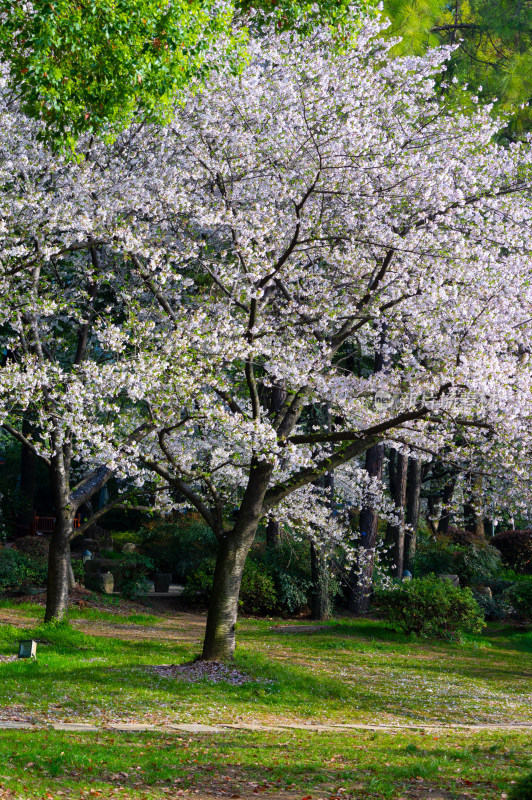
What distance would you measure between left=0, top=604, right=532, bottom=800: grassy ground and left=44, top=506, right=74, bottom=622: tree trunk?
47 centimetres

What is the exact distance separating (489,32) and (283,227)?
25.6 feet

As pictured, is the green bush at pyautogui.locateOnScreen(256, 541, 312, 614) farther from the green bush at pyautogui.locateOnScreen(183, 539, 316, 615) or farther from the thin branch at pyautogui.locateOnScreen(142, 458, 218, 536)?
the thin branch at pyautogui.locateOnScreen(142, 458, 218, 536)

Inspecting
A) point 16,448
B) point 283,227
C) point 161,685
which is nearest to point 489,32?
point 283,227

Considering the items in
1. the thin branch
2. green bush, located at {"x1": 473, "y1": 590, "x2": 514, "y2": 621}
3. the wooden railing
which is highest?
the thin branch

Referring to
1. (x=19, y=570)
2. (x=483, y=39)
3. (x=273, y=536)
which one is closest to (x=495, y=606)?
(x=273, y=536)

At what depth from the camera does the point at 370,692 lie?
1155 centimetres

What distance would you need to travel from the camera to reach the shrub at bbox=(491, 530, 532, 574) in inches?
1055

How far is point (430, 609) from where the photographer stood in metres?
17.2

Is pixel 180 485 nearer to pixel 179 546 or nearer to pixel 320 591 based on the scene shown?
pixel 320 591

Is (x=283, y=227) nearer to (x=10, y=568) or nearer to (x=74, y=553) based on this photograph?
(x=10, y=568)

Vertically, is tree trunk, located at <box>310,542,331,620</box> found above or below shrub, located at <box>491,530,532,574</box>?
below

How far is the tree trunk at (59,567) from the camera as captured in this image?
13828 mm

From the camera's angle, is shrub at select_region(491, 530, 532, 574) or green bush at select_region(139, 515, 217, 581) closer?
green bush at select_region(139, 515, 217, 581)

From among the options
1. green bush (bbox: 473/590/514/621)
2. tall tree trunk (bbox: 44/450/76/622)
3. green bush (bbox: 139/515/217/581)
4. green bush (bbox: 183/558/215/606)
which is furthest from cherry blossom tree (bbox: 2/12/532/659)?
green bush (bbox: 473/590/514/621)
